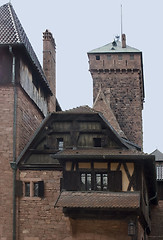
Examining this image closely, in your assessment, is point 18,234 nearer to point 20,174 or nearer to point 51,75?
point 20,174

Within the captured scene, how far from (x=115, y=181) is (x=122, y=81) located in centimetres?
3231

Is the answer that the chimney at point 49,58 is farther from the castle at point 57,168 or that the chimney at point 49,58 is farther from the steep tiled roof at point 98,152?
the steep tiled roof at point 98,152

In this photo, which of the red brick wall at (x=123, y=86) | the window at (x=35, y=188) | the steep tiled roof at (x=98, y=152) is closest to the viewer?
the steep tiled roof at (x=98, y=152)

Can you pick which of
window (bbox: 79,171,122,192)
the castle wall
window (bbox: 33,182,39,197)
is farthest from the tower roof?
window (bbox: 79,171,122,192)

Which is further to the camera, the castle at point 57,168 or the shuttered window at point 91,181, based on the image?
the shuttered window at point 91,181

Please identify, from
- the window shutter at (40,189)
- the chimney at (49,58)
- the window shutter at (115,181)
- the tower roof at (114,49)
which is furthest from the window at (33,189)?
the tower roof at (114,49)

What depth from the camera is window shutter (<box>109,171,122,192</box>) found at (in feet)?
77.0

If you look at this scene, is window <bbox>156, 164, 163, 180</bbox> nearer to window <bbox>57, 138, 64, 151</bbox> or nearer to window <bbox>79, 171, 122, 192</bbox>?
window <bbox>57, 138, 64, 151</bbox>

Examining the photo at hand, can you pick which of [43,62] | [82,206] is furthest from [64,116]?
[43,62]

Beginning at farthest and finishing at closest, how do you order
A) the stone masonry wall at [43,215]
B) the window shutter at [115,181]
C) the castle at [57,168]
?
1. the stone masonry wall at [43,215]
2. the window shutter at [115,181]
3. the castle at [57,168]

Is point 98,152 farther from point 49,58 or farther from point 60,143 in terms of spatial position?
point 49,58

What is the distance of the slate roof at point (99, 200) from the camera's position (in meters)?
22.3

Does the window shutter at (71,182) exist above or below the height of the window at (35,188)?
above

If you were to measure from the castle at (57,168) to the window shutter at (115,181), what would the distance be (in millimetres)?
21
